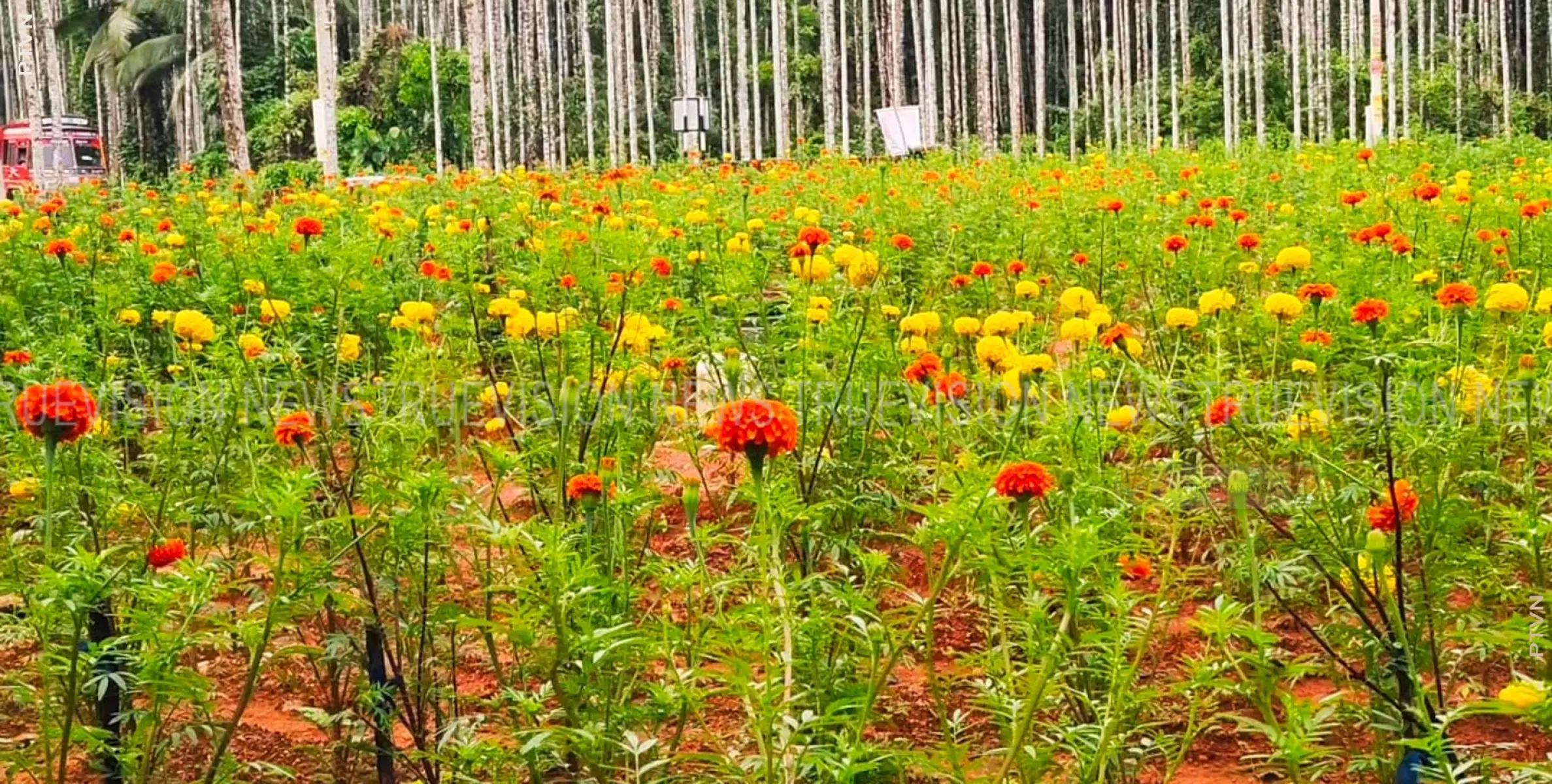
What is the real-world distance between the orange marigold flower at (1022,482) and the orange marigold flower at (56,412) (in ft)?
4.20

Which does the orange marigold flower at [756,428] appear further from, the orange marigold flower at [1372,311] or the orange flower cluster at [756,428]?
the orange marigold flower at [1372,311]

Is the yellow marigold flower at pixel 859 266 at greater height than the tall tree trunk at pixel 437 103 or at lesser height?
lesser

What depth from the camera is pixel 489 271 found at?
5.12 m

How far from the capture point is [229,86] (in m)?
13.5

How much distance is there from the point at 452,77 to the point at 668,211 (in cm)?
2325

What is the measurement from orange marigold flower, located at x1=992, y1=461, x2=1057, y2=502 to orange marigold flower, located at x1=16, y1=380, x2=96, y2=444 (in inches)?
50.4

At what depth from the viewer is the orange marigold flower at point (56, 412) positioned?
1874 mm

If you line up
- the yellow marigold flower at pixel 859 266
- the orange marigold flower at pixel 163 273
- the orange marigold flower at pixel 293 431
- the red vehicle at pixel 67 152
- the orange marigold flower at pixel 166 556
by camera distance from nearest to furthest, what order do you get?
the orange marigold flower at pixel 166 556 < the orange marigold flower at pixel 293 431 < the yellow marigold flower at pixel 859 266 < the orange marigold flower at pixel 163 273 < the red vehicle at pixel 67 152

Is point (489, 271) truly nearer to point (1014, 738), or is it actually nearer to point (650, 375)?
point (650, 375)

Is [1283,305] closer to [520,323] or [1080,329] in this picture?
[1080,329]

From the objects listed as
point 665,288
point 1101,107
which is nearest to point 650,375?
point 665,288

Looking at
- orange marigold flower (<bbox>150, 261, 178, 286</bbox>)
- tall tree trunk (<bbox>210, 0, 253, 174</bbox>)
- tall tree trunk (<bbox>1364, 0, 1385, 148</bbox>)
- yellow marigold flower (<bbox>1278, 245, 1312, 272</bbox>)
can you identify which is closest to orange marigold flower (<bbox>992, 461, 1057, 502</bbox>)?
yellow marigold flower (<bbox>1278, 245, 1312, 272</bbox>)

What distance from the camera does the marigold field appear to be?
1904 millimetres

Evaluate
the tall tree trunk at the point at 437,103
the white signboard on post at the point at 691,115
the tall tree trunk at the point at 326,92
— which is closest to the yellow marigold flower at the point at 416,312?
the tall tree trunk at the point at 326,92
